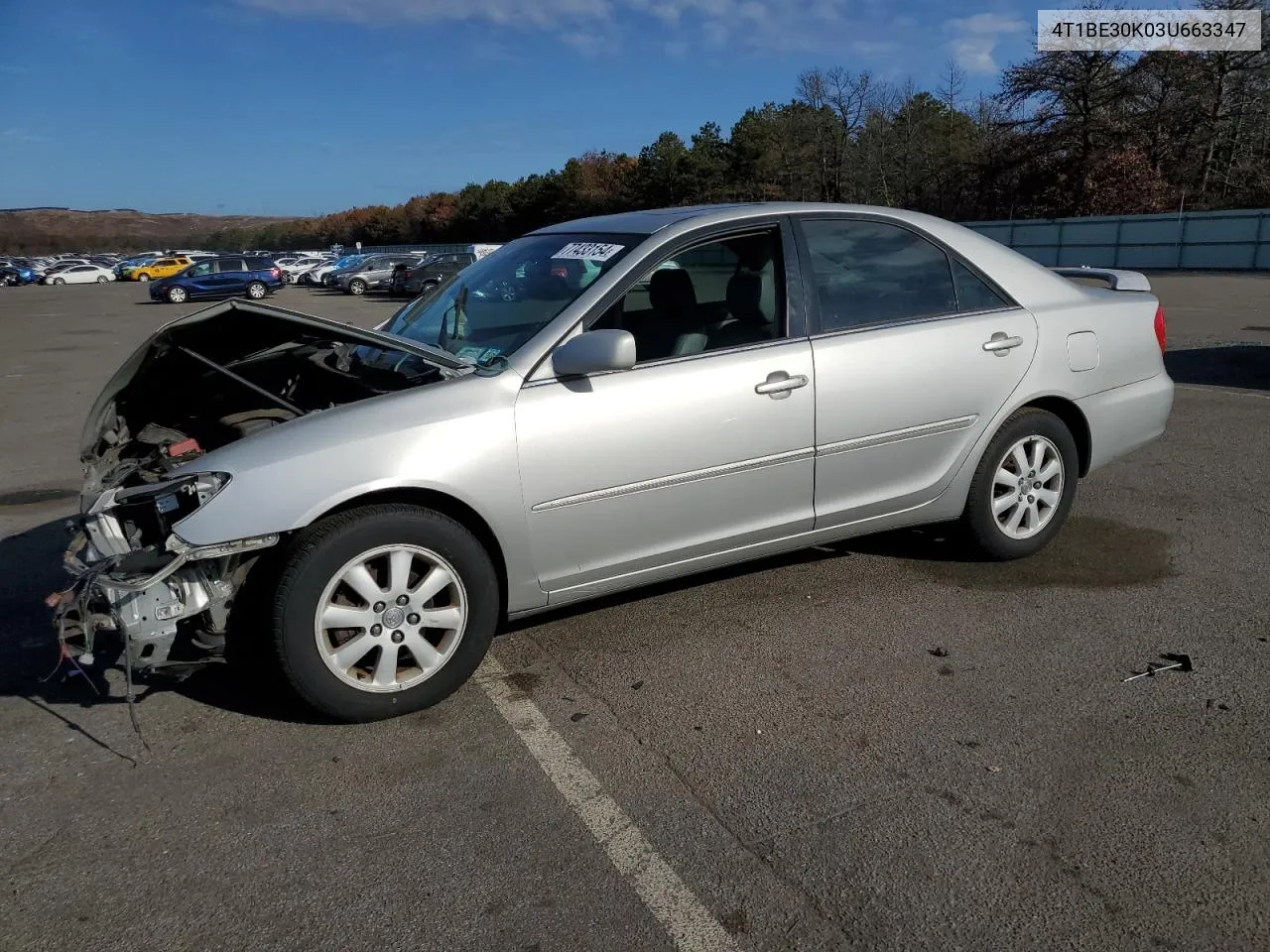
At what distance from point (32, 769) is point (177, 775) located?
1.63ft

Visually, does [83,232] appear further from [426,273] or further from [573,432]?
[573,432]

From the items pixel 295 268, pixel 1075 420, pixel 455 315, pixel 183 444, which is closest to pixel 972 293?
pixel 1075 420

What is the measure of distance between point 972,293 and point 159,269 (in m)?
62.4

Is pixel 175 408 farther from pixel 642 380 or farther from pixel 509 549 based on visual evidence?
pixel 642 380

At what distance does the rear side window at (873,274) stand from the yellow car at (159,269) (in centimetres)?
6002

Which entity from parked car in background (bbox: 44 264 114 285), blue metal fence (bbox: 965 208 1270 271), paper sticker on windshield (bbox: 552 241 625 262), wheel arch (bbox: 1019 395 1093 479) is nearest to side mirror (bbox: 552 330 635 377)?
paper sticker on windshield (bbox: 552 241 625 262)

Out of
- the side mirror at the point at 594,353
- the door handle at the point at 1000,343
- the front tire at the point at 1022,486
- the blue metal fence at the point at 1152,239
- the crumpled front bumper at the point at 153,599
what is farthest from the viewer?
the blue metal fence at the point at 1152,239

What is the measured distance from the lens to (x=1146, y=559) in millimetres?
4875

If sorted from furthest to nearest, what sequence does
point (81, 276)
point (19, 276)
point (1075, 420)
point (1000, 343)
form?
point (19, 276) → point (81, 276) → point (1075, 420) → point (1000, 343)

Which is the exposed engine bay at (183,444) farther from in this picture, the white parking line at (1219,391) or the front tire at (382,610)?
the white parking line at (1219,391)

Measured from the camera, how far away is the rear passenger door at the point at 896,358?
411cm

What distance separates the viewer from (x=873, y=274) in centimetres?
436

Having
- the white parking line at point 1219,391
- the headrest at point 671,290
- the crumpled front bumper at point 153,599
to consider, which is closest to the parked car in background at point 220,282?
the white parking line at point 1219,391

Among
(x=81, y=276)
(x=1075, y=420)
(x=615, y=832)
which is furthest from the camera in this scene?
(x=81, y=276)
